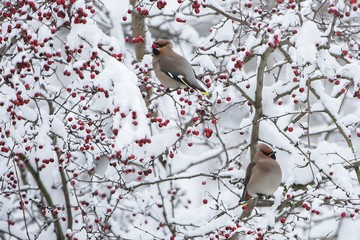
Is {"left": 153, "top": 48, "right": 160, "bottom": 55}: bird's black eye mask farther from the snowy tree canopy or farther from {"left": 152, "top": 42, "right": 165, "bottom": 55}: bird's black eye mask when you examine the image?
the snowy tree canopy

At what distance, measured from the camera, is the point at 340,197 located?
4746mm

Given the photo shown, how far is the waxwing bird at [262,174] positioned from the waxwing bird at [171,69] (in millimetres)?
808

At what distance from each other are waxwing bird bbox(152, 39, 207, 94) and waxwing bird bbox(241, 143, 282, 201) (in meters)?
0.81

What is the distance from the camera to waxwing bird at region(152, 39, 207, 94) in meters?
5.57

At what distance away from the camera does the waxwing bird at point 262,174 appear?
5.59m

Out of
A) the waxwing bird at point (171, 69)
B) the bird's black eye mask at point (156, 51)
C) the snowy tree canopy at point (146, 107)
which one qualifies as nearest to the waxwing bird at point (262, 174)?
the snowy tree canopy at point (146, 107)

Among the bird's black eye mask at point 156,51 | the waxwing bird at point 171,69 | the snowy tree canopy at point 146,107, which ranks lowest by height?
the snowy tree canopy at point 146,107

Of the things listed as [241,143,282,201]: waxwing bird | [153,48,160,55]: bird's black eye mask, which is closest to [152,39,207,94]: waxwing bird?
[153,48,160,55]: bird's black eye mask

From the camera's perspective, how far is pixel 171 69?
5.82 metres

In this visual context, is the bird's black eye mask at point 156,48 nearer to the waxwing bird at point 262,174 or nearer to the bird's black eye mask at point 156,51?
the bird's black eye mask at point 156,51

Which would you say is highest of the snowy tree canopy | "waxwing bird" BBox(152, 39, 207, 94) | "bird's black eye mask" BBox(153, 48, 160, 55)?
"bird's black eye mask" BBox(153, 48, 160, 55)

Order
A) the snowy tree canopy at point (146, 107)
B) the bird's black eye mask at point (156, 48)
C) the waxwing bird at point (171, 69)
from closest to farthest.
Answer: the snowy tree canopy at point (146, 107) → the waxwing bird at point (171, 69) → the bird's black eye mask at point (156, 48)

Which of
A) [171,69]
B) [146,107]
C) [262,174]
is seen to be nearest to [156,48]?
[171,69]

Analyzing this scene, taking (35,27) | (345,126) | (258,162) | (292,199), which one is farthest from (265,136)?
(35,27)
